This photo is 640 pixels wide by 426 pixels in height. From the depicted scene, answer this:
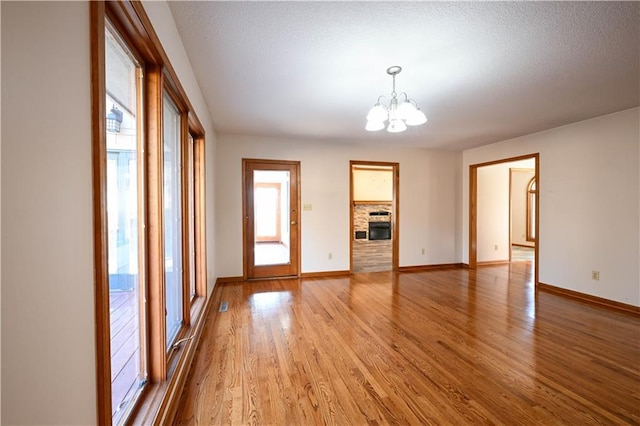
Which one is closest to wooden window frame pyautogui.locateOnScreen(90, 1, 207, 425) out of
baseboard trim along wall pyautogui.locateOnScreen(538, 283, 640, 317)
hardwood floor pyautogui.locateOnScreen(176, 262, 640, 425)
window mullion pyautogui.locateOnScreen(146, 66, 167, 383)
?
window mullion pyautogui.locateOnScreen(146, 66, 167, 383)

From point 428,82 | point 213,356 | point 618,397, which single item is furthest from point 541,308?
point 213,356

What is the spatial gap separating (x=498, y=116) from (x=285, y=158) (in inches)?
119

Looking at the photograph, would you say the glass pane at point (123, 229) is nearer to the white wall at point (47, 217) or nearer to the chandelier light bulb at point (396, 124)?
the white wall at point (47, 217)

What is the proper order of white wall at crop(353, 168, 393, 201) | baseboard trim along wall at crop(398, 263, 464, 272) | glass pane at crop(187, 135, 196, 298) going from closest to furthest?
1. glass pane at crop(187, 135, 196, 298)
2. baseboard trim along wall at crop(398, 263, 464, 272)
3. white wall at crop(353, 168, 393, 201)

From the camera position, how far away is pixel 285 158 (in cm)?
457

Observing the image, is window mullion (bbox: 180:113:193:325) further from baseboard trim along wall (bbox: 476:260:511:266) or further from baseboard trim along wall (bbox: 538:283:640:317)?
baseboard trim along wall (bbox: 476:260:511:266)

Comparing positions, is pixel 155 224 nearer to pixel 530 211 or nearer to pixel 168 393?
pixel 168 393

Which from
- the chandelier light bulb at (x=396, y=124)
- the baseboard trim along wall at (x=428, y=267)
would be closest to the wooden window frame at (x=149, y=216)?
the chandelier light bulb at (x=396, y=124)

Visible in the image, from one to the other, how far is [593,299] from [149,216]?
194 inches

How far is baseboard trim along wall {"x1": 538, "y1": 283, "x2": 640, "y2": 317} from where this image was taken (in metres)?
3.15

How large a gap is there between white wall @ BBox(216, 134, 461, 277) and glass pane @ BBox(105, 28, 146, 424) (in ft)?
9.48

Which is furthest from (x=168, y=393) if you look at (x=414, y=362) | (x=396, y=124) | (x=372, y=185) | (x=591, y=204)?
(x=372, y=185)

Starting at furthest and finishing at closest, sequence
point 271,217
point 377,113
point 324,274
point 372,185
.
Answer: point 372,185
point 271,217
point 324,274
point 377,113

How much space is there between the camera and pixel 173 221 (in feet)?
6.66
